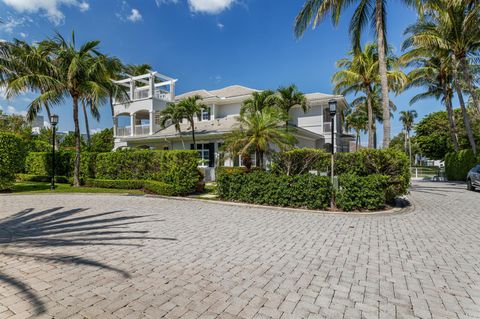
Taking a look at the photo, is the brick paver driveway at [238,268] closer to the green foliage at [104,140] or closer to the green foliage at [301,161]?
the green foliage at [301,161]

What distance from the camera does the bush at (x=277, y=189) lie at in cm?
988

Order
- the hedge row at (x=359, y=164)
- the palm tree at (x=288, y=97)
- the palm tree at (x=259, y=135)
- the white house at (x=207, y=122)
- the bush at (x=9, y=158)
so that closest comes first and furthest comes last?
1. the hedge row at (x=359, y=164)
2. the palm tree at (x=259, y=135)
3. the bush at (x=9, y=158)
4. the palm tree at (x=288, y=97)
5. the white house at (x=207, y=122)

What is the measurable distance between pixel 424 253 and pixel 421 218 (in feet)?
13.1

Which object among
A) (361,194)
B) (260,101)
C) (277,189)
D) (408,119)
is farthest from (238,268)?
(408,119)

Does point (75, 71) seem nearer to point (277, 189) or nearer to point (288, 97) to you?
point (277, 189)

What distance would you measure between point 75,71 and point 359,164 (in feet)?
51.1

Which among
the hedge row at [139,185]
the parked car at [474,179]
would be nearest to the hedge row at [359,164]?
the hedge row at [139,185]

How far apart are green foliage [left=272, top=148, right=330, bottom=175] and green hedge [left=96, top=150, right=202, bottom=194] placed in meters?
4.78

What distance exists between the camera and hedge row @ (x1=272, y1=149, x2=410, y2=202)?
10.3 meters

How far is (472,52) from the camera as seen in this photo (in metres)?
19.5

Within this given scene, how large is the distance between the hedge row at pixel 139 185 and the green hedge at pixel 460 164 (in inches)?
955

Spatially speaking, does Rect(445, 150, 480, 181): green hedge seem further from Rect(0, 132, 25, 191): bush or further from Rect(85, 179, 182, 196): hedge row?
Rect(0, 132, 25, 191): bush

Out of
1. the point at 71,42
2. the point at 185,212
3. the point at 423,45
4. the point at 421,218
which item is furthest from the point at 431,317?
the point at 423,45

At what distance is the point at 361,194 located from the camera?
935cm
